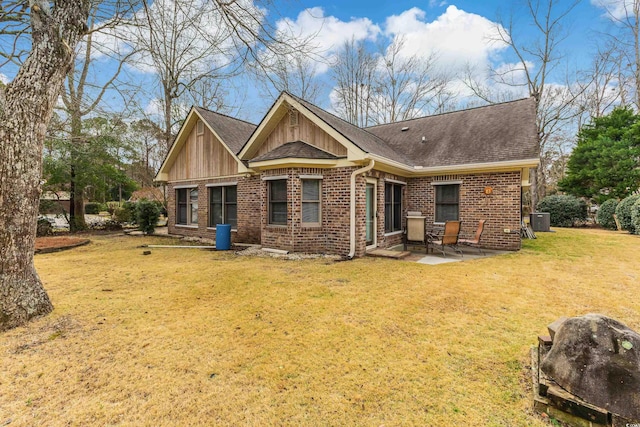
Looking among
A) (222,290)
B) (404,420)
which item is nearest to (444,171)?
(222,290)

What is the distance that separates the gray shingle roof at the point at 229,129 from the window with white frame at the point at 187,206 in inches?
116

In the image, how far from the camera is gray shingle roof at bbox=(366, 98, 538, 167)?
9.55m

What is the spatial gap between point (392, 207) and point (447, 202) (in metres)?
2.07

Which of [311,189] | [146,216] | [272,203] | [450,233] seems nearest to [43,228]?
[146,216]

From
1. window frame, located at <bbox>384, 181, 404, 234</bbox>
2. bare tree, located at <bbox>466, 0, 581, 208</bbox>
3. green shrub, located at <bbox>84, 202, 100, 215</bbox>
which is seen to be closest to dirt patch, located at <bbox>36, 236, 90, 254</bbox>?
window frame, located at <bbox>384, 181, 404, 234</bbox>

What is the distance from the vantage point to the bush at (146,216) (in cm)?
1388

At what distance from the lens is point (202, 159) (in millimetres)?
12375

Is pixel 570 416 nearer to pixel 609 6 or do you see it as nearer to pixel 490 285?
pixel 490 285

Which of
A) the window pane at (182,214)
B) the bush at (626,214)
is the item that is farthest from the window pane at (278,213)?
the bush at (626,214)

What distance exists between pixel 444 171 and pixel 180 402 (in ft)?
33.3

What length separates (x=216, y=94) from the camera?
66.3 ft

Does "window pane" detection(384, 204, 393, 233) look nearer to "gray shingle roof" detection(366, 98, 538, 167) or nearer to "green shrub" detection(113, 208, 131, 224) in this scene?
"gray shingle roof" detection(366, 98, 538, 167)

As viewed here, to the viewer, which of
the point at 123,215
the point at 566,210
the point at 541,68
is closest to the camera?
the point at 123,215

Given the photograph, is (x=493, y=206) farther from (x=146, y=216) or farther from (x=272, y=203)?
(x=146, y=216)
